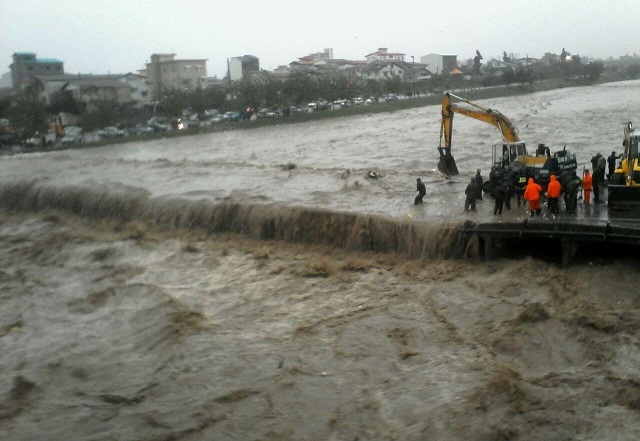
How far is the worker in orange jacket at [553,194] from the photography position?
15.5m

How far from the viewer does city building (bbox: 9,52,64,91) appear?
259ft

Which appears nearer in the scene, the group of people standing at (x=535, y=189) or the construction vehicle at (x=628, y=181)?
the construction vehicle at (x=628, y=181)

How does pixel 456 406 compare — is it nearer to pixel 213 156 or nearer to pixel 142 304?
pixel 142 304

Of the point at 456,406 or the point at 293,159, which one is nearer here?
the point at 456,406

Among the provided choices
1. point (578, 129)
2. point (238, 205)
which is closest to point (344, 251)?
point (238, 205)

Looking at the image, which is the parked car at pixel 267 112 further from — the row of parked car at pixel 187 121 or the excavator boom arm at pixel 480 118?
the excavator boom arm at pixel 480 118

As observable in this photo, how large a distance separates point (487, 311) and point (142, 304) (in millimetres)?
7742

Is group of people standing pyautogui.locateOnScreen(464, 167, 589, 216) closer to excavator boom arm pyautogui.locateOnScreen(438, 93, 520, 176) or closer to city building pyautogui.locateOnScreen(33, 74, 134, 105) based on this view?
excavator boom arm pyautogui.locateOnScreen(438, 93, 520, 176)

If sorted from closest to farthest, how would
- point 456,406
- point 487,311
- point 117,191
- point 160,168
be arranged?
point 456,406
point 487,311
point 117,191
point 160,168

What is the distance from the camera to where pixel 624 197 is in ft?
48.8

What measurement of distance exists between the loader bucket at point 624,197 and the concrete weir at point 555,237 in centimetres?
56

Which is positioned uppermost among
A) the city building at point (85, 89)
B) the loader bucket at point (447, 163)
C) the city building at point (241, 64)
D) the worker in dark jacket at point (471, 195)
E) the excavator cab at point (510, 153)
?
the city building at point (241, 64)

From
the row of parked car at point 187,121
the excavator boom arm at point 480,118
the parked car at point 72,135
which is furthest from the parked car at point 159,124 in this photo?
the excavator boom arm at point 480,118

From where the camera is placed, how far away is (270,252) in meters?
18.8
